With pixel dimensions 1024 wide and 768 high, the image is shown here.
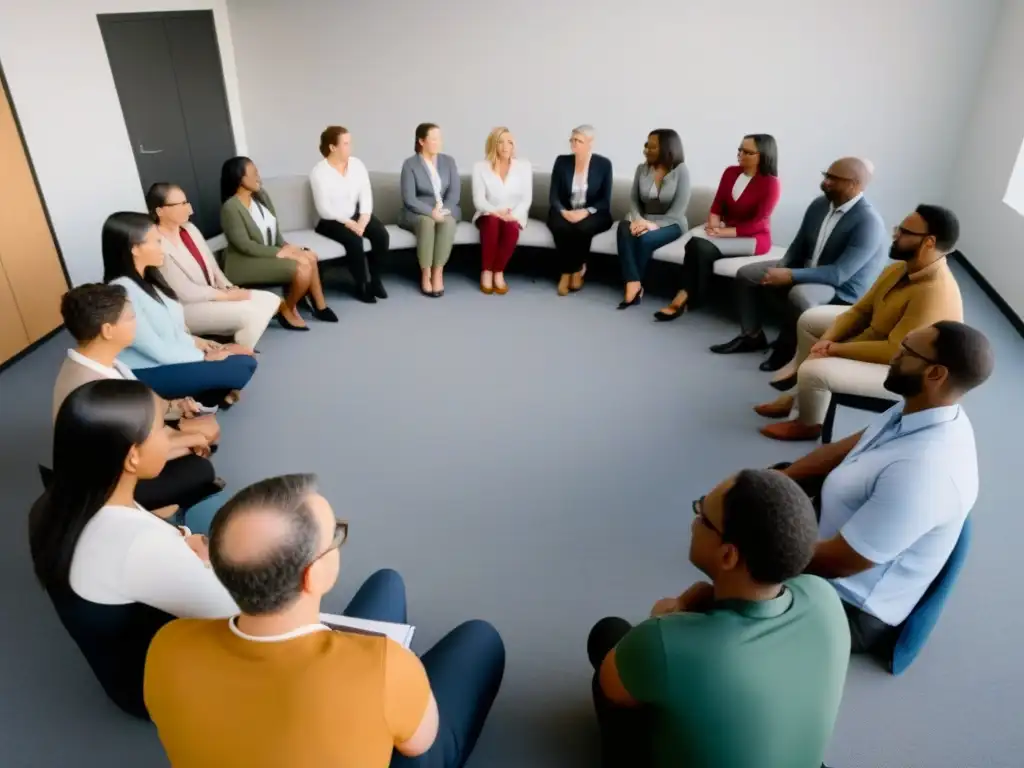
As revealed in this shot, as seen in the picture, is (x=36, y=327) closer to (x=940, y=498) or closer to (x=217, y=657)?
(x=217, y=657)

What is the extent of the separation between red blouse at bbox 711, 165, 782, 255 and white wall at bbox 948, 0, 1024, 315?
5.81ft

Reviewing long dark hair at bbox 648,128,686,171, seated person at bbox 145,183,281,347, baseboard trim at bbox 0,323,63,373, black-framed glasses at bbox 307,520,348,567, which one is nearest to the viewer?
black-framed glasses at bbox 307,520,348,567

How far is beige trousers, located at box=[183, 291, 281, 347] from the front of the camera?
380 cm

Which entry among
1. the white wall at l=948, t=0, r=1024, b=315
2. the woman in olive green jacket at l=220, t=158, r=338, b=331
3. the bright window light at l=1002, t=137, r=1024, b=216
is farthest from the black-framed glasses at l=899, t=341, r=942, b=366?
the bright window light at l=1002, t=137, r=1024, b=216

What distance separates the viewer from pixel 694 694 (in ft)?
4.46

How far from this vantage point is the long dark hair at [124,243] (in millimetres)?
3051

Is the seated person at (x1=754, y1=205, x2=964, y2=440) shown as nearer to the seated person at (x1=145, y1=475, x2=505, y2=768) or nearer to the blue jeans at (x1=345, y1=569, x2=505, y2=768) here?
the blue jeans at (x1=345, y1=569, x2=505, y2=768)

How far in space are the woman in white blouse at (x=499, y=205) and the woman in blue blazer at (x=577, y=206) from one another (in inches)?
9.2

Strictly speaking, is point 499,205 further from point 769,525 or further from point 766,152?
point 769,525

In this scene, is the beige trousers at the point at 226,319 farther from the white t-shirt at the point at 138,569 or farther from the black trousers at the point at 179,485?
the white t-shirt at the point at 138,569

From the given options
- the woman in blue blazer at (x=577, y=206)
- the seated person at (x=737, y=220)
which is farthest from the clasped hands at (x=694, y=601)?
the woman in blue blazer at (x=577, y=206)

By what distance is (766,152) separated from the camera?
14.6 ft

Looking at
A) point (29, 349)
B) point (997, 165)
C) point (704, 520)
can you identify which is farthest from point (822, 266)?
point (29, 349)

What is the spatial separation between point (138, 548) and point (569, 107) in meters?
5.75
